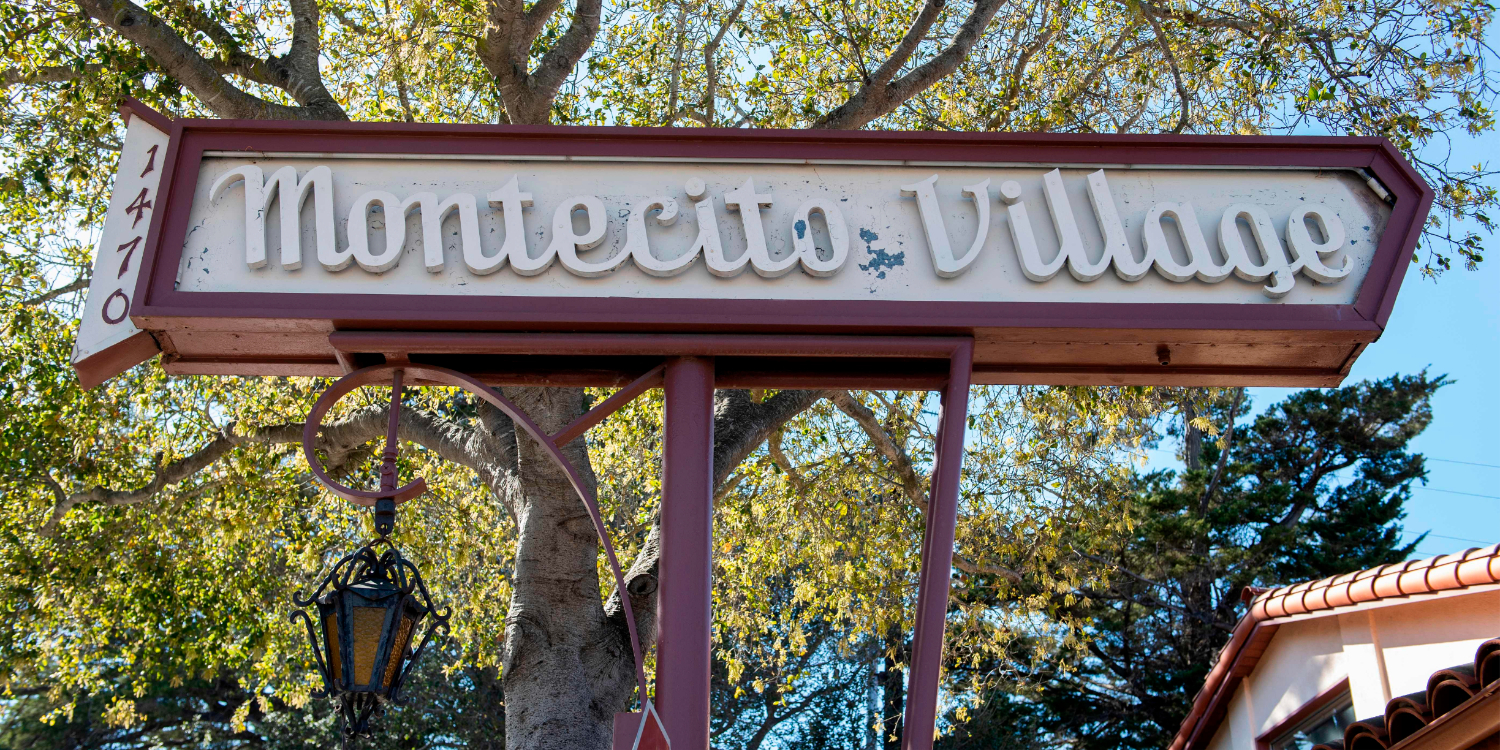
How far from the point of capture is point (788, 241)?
336 cm

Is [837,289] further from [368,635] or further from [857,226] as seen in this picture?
[368,635]

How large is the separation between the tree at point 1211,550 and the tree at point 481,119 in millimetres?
11188

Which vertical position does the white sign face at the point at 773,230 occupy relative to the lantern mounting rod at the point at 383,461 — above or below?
above

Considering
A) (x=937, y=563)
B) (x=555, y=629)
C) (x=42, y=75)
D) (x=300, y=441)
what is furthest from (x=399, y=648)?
(x=42, y=75)

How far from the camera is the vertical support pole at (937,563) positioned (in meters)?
3.01

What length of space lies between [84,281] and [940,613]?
8.22 metres

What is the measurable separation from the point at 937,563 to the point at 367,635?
65.3 inches

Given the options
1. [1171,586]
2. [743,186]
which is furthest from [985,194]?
[1171,586]

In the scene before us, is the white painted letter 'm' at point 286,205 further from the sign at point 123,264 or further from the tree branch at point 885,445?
the tree branch at point 885,445

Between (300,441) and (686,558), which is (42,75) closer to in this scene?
(300,441)

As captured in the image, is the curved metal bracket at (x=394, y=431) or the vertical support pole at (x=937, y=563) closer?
the vertical support pole at (x=937, y=563)

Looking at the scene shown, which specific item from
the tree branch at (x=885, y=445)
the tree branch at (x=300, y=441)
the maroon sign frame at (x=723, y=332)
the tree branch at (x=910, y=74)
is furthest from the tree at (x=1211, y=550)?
the maroon sign frame at (x=723, y=332)

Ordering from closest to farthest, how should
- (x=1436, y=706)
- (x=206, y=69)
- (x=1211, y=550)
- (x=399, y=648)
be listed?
(x=399, y=648) → (x=1436, y=706) → (x=206, y=69) → (x=1211, y=550)

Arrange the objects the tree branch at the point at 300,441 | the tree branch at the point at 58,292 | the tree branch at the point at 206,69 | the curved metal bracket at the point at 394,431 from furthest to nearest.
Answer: the tree branch at the point at 58,292 < the tree branch at the point at 300,441 < the tree branch at the point at 206,69 < the curved metal bracket at the point at 394,431
